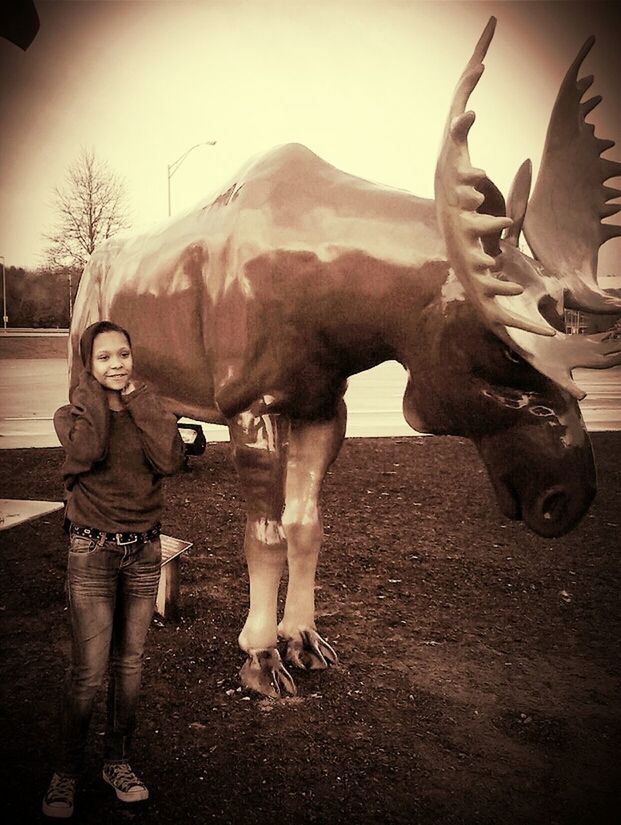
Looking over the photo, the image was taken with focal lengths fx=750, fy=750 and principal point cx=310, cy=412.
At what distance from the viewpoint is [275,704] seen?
2902 millimetres

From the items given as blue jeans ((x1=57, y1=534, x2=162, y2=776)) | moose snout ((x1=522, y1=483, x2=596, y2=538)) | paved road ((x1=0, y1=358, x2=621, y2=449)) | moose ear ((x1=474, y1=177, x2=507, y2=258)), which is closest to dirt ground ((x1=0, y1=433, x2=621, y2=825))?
blue jeans ((x1=57, y1=534, x2=162, y2=776))

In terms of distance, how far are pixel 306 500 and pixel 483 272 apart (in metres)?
1.40

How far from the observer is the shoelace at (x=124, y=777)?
7.44 feet

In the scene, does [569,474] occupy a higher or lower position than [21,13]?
lower

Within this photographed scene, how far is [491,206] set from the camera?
2.35 m

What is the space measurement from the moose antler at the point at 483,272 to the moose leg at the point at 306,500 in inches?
44.4

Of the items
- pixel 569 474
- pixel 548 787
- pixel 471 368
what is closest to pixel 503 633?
pixel 548 787

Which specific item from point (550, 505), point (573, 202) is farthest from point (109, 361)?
point (573, 202)

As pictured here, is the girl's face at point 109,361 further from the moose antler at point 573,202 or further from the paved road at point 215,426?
the paved road at point 215,426

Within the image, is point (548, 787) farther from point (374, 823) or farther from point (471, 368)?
point (471, 368)

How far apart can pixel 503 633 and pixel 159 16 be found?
319 cm

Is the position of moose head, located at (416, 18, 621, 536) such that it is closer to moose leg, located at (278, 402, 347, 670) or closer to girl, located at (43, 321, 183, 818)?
moose leg, located at (278, 402, 347, 670)

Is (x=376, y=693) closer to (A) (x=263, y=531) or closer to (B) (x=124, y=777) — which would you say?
(A) (x=263, y=531)

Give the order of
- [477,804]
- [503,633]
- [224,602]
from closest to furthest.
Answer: [477,804], [503,633], [224,602]
